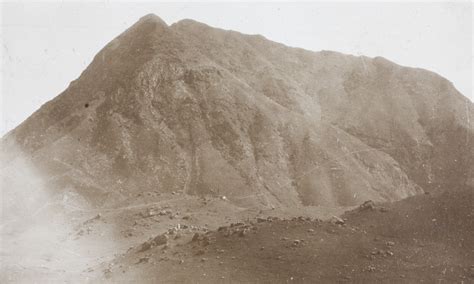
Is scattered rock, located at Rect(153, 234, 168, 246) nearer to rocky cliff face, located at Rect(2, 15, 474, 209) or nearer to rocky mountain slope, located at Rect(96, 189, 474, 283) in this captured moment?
rocky mountain slope, located at Rect(96, 189, 474, 283)

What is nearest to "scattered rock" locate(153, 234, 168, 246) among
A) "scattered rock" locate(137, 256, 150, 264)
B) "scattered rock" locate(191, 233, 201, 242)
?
"scattered rock" locate(137, 256, 150, 264)

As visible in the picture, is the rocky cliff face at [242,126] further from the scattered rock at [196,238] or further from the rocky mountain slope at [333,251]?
the rocky mountain slope at [333,251]

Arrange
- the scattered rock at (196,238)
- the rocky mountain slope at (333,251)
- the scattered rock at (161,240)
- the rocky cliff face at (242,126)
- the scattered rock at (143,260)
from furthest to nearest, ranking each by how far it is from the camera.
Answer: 1. the rocky cliff face at (242,126)
2. the scattered rock at (161,240)
3. the scattered rock at (196,238)
4. the scattered rock at (143,260)
5. the rocky mountain slope at (333,251)

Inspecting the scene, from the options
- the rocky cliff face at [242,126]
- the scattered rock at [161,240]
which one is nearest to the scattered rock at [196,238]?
the scattered rock at [161,240]

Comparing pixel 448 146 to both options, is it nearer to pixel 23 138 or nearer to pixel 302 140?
pixel 302 140

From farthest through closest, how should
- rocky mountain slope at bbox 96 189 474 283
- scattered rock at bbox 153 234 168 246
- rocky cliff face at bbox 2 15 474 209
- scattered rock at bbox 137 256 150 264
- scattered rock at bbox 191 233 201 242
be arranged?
rocky cliff face at bbox 2 15 474 209 < scattered rock at bbox 153 234 168 246 < scattered rock at bbox 191 233 201 242 < scattered rock at bbox 137 256 150 264 < rocky mountain slope at bbox 96 189 474 283

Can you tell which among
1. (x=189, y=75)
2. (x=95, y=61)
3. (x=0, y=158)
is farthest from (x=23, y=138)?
(x=189, y=75)

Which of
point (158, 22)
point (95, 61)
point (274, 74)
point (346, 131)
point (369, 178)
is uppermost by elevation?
point (158, 22)

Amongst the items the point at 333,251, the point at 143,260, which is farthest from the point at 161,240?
the point at 333,251
